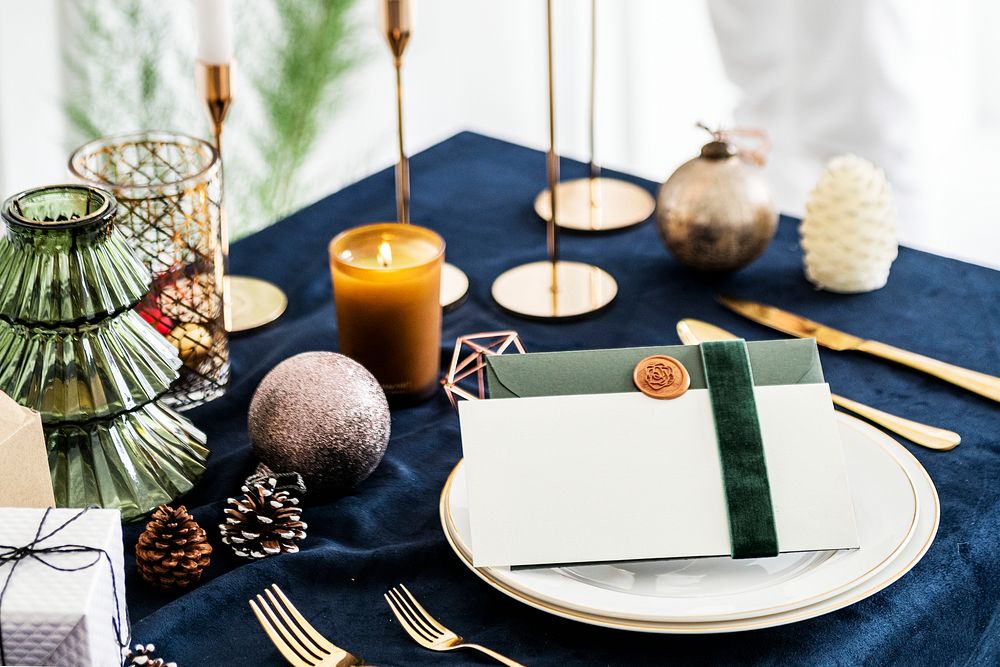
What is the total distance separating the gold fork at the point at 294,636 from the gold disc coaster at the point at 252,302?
411mm

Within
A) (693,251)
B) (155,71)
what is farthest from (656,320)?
(155,71)

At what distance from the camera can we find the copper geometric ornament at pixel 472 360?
0.93 m

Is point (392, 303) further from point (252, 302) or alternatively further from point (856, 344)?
point (856, 344)

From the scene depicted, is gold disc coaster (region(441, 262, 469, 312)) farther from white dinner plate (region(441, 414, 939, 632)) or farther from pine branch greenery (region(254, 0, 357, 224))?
pine branch greenery (region(254, 0, 357, 224))

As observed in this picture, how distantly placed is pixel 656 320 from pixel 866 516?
38 centimetres

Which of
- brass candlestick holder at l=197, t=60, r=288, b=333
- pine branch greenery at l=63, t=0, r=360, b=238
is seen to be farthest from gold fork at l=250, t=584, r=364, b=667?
pine branch greenery at l=63, t=0, r=360, b=238

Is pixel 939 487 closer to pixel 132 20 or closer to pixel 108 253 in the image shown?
pixel 108 253

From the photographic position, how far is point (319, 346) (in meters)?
1.05

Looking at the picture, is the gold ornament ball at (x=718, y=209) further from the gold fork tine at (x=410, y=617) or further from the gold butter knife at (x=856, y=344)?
the gold fork tine at (x=410, y=617)

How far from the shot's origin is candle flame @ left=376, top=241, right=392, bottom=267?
938mm

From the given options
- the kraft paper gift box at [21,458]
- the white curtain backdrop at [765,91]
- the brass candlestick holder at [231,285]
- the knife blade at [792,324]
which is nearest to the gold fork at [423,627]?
the kraft paper gift box at [21,458]

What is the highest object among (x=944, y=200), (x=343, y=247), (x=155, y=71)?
(x=343, y=247)

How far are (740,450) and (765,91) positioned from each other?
1.63 m

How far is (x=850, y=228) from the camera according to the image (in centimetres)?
108
